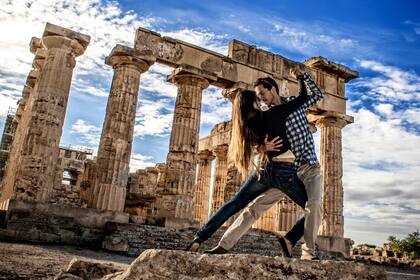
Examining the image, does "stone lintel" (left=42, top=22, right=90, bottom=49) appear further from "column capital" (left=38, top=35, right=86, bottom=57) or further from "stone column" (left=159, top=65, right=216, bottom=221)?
"stone column" (left=159, top=65, right=216, bottom=221)

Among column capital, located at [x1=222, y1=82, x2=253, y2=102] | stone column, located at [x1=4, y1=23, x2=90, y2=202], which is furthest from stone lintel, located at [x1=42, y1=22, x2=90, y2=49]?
column capital, located at [x1=222, y1=82, x2=253, y2=102]

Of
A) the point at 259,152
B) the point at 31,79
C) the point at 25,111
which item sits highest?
the point at 31,79

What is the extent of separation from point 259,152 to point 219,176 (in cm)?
1704

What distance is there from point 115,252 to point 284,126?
750 centimetres

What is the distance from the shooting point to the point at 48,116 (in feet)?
36.7

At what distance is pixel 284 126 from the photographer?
3416mm

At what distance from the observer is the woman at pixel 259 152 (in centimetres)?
330

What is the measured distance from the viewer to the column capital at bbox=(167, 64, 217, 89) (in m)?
13.9

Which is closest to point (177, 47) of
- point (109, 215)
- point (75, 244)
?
Result: point (109, 215)

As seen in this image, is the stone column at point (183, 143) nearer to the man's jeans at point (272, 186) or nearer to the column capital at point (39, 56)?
the column capital at point (39, 56)

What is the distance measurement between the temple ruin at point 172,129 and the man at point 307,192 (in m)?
5.50

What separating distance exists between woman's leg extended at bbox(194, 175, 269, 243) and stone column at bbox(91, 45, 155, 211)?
9.23 metres

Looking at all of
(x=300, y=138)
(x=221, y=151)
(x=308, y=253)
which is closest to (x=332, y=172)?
(x=221, y=151)

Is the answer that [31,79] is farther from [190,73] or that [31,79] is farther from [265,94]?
[265,94]
